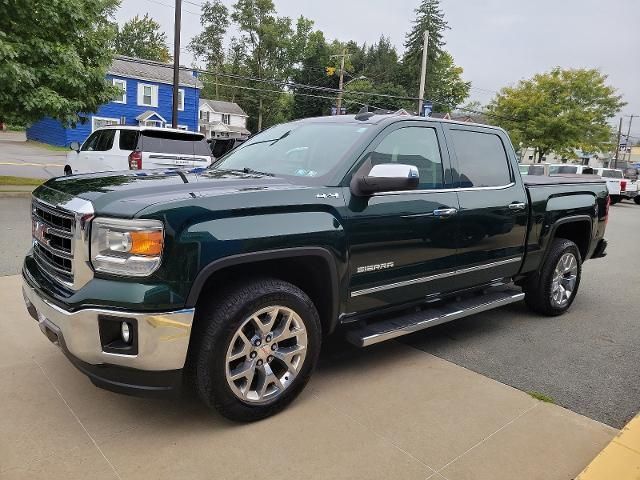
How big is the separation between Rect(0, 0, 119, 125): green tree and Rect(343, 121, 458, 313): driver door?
10.2m

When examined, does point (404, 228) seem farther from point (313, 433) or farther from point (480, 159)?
point (313, 433)

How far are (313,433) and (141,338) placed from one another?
1.14 m

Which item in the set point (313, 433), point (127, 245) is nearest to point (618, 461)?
point (313, 433)

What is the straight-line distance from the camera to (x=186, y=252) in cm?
271

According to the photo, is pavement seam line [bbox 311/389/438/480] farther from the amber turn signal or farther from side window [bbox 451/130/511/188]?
side window [bbox 451/130/511/188]

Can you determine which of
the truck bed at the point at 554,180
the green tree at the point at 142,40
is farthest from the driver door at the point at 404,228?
the green tree at the point at 142,40

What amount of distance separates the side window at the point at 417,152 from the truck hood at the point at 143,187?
A: 0.85 metres

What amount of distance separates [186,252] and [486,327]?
11.4 feet

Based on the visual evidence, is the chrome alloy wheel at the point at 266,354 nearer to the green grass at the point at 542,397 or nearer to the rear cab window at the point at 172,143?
the green grass at the point at 542,397

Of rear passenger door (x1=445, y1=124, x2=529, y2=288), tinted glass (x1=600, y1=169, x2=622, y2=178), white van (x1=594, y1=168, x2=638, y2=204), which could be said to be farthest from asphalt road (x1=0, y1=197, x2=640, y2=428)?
tinted glass (x1=600, y1=169, x2=622, y2=178)

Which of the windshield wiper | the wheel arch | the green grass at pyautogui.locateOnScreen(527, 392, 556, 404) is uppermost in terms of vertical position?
the windshield wiper

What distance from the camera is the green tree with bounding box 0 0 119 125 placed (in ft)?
37.8

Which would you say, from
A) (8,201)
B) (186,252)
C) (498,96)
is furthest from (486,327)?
(498,96)

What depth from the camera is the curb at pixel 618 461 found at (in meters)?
2.74
